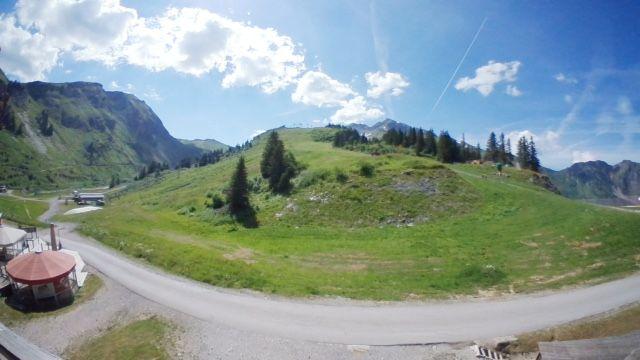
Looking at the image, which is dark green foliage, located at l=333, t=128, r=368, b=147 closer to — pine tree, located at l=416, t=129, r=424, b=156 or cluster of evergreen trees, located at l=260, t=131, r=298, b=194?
pine tree, located at l=416, t=129, r=424, b=156

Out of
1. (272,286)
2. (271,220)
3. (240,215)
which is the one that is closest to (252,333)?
(272,286)

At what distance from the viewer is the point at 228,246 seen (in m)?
44.0

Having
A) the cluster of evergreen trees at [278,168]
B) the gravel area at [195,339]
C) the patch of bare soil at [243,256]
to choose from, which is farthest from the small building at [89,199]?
the gravel area at [195,339]

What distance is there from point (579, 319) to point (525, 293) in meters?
3.94

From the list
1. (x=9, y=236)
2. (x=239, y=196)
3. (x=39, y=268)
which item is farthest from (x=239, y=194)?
(x=39, y=268)

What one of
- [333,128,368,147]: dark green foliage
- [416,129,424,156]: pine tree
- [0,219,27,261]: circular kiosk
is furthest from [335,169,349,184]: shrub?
[333,128,368,147]: dark green foliage

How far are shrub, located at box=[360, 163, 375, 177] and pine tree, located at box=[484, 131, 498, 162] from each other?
7827 cm

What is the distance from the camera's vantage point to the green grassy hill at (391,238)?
93.7 ft

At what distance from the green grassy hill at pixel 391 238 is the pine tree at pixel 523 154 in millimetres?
63293

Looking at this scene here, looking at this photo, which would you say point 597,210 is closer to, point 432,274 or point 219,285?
point 432,274

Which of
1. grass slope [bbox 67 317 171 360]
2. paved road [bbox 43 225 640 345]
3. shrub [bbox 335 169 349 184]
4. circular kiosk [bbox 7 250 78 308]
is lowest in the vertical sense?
paved road [bbox 43 225 640 345]

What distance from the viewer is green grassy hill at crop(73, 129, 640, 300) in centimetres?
2856

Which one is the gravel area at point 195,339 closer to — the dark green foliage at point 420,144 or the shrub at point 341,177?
the shrub at point 341,177

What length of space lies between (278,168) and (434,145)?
6474cm
